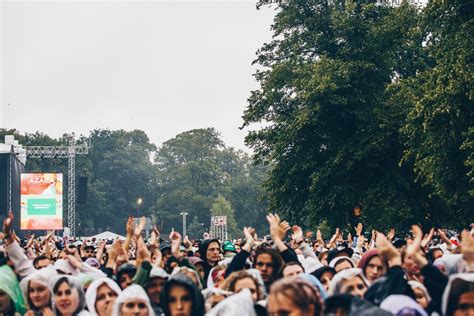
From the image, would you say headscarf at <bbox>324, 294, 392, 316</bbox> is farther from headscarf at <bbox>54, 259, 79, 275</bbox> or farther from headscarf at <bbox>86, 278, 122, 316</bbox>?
headscarf at <bbox>54, 259, 79, 275</bbox>

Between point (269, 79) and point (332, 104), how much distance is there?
417cm

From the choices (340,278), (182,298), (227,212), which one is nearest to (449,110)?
(340,278)

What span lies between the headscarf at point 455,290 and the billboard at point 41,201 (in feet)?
174


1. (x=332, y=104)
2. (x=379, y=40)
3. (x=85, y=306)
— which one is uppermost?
(x=379, y=40)

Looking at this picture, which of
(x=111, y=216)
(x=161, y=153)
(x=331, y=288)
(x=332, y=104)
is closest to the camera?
(x=331, y=288)

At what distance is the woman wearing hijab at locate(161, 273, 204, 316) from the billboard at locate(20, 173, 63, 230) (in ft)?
170

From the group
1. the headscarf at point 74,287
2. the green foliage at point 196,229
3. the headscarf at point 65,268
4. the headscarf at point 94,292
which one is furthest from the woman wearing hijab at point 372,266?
the green foliage at point 196,229

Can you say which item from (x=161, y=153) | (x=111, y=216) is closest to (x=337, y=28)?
(x=111, y=216)

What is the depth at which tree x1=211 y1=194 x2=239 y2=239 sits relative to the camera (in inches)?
4887

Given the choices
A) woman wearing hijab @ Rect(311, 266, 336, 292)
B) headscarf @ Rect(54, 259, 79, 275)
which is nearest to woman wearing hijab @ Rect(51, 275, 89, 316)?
headscarf @ Rect(54, 259, 79, 275)

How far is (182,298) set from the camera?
25.4ft

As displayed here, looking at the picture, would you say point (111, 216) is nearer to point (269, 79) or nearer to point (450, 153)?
point (269, 79)

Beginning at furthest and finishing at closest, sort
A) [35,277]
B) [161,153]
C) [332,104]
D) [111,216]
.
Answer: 1. [161,153]
2. [111,216]
3. [332,104]
4. [35,277]

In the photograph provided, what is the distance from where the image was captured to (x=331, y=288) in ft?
27.3
